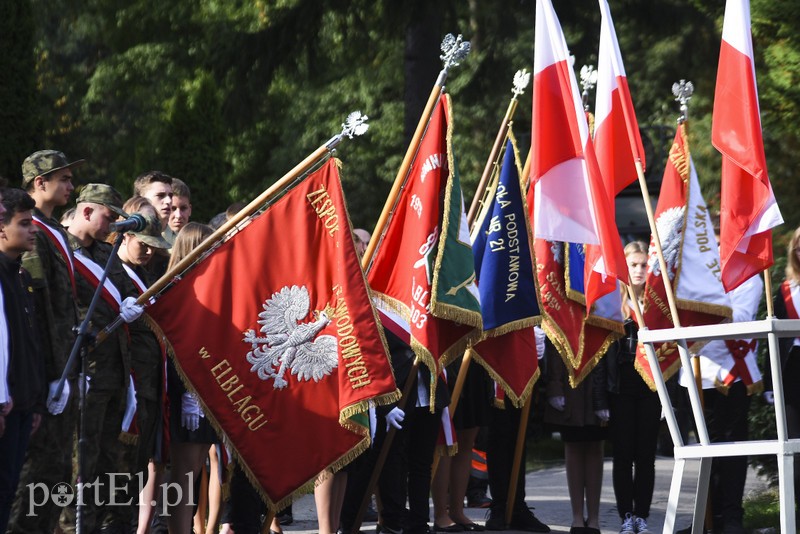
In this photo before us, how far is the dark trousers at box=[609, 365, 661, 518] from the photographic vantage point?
8969mm

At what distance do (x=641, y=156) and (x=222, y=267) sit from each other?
220cm

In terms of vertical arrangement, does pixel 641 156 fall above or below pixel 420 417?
above

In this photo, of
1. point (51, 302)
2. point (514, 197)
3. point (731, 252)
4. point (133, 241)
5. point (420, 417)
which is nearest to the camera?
point (731, 252)

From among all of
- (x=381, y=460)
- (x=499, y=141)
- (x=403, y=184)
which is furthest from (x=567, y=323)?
(x=381, y=460)

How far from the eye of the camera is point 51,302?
262 inches

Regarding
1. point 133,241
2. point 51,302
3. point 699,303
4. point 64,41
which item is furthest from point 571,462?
point 64,41

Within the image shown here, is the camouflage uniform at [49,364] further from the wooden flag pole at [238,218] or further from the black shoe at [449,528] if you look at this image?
the black shoe at [449,528]

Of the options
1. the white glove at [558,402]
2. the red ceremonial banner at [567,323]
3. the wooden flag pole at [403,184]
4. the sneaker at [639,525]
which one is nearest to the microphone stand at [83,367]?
the wooden flag pole at [403,184]

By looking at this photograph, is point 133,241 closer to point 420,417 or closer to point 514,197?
point 420,417

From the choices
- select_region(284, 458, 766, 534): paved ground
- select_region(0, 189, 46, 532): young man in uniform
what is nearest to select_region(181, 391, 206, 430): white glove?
select_region(0, 189, 46, 532): young man in uniform

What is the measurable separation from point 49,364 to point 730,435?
15.0 feet

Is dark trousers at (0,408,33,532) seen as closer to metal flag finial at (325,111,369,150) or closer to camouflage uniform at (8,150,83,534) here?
camouflage uniform at (8,150,83,534)

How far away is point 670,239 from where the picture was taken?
9000mm

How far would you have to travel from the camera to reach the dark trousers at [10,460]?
20.2 ft
